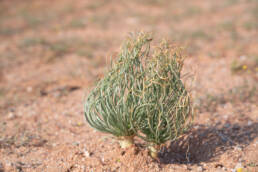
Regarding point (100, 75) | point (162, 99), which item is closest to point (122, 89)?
point (162, 99)

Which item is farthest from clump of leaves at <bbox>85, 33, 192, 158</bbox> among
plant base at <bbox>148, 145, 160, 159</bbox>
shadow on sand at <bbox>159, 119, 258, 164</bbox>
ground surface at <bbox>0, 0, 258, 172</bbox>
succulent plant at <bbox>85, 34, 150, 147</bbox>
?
shadow on sand at <bbox>159, 119, 258, 164</bbox>

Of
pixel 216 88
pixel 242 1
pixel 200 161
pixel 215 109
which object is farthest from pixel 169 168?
pixel 242 1

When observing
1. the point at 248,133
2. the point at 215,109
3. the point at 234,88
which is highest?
the point at 234,88

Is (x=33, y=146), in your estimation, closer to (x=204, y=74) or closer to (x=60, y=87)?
(x=60, y=87)

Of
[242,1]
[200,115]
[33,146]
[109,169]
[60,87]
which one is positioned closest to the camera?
[109,169]

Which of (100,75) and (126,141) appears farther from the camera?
(100,75)

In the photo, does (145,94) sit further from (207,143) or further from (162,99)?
(207,143)

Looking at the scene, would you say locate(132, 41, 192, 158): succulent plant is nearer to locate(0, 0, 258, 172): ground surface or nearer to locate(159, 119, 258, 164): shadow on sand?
locate(0, 0, 258, 172): ground surface
